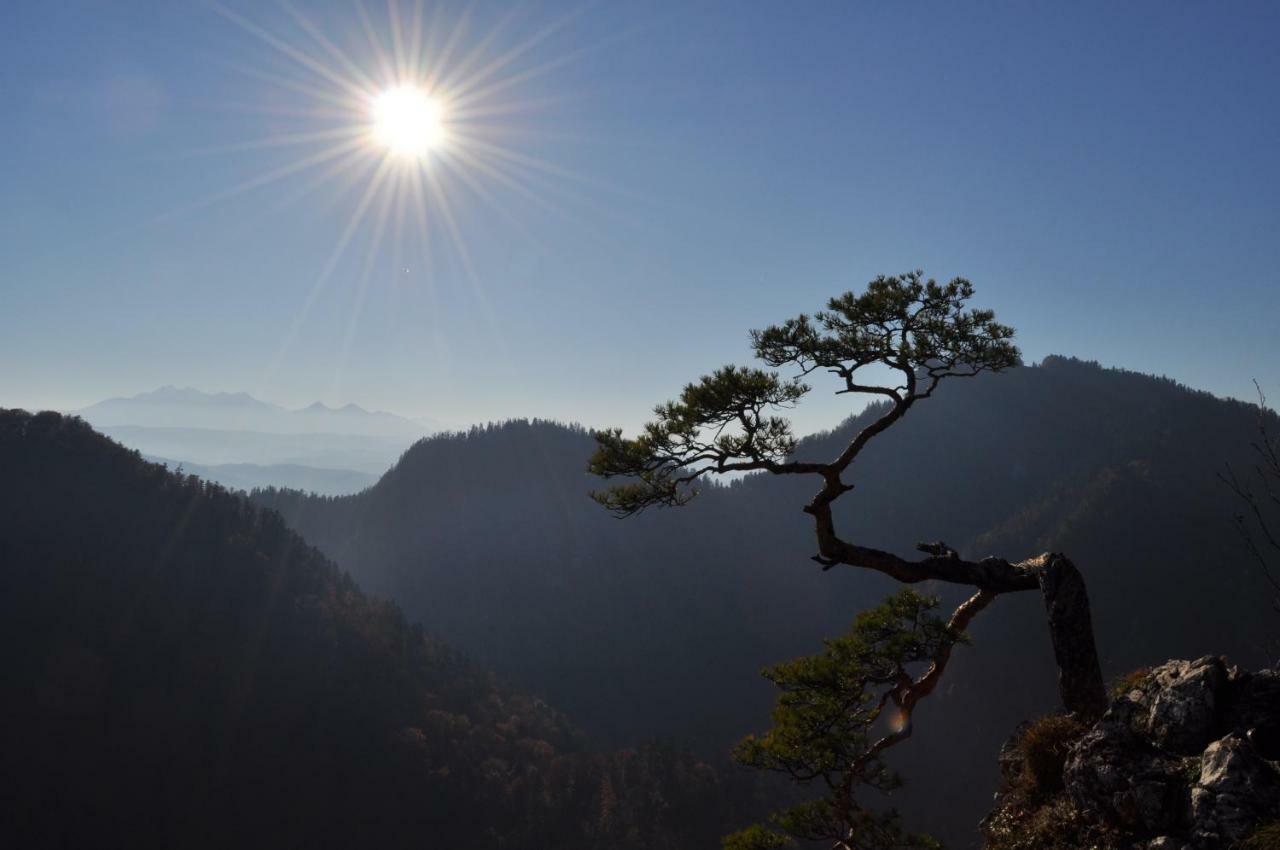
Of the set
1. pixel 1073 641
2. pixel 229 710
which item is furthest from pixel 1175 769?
pixel 229 710

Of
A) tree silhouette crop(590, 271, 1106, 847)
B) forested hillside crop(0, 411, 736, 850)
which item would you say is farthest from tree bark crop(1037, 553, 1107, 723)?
forested hillside crop(0, 411, 736, 850)

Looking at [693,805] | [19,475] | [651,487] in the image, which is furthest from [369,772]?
[651,487]

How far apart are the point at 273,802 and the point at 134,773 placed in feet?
93.4

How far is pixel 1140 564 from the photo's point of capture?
184m

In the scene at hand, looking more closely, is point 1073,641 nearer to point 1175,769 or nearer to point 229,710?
point 1175,769

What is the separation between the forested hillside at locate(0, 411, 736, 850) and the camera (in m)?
131

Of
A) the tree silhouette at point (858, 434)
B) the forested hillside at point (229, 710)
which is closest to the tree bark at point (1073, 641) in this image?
the tree silhouette at point (858, 434)

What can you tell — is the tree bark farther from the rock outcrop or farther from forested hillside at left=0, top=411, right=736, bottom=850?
forested hillside at left=0, top=411, right=736, bottom=850

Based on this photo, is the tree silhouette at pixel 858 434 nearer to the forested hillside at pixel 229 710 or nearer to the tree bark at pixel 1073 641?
the tree bark at pixel 1073 641

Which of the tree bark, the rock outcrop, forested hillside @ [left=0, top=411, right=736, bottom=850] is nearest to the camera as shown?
the rock outcrop

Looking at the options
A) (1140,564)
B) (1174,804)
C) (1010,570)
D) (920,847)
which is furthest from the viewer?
(1140,564)

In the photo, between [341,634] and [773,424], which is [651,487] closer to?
[773,424]

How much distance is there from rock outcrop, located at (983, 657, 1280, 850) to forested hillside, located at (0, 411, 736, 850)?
5350 inches

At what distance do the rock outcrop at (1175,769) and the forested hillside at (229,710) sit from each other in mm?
135884
